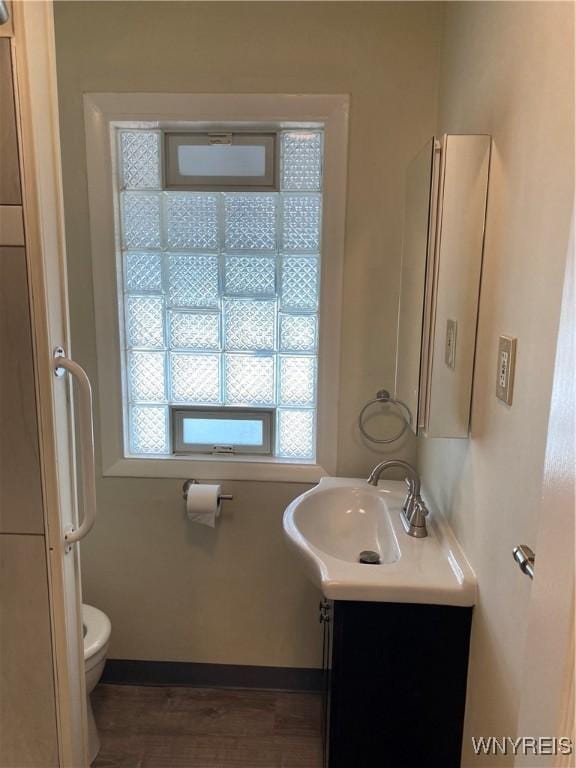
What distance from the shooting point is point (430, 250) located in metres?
1.35

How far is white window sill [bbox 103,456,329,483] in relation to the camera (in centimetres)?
201

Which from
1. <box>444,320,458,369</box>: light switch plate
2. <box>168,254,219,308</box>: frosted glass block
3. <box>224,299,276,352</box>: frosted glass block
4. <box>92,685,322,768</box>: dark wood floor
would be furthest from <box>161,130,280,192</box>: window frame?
<box>92,685,322,768</box>: dark wood floor

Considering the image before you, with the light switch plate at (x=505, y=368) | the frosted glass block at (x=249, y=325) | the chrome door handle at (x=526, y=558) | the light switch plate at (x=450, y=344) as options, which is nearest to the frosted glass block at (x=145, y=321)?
the frosted glass block at (x=249, y=325)

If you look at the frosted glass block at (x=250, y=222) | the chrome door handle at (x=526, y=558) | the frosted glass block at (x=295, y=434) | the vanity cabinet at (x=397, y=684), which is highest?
the frosted glass block at (x=250, y=222)

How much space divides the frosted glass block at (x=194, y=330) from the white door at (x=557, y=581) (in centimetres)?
144

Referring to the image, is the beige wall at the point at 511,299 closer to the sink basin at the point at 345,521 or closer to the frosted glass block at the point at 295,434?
the sink basin at the point at 345,521

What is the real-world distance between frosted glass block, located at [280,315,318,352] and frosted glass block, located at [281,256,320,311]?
4 cm

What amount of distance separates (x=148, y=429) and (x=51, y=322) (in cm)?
117

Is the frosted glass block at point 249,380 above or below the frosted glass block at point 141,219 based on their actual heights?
below

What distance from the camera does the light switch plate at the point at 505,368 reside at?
107 centimetres

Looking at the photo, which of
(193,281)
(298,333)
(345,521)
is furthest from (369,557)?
(193,281)

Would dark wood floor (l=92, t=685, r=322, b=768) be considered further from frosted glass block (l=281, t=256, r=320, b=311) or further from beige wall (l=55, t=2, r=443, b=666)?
frosted glass block (l=281, t=256, r=320, b=311)

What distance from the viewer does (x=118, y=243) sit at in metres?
1.95

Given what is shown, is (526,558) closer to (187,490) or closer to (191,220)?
(187,490)
